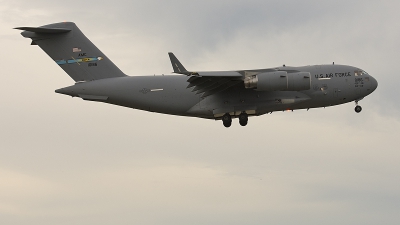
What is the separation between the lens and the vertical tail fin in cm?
3103

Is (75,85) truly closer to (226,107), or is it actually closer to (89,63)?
(89,63)

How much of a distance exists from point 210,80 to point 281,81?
2679 mm

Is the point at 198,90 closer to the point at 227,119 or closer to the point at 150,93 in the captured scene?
the point at 227,119

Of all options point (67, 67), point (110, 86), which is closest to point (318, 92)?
point (110, 86)

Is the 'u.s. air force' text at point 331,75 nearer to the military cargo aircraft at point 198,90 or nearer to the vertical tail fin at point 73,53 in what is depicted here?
the military cargo aircraft at point 198,90

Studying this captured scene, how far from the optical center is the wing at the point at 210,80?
28.3 m

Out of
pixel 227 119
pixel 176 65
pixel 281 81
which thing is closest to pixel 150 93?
pixel 176 65

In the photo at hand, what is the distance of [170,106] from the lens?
100 feet

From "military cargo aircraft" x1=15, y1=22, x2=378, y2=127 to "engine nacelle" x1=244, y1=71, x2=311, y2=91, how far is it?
22.1 inches

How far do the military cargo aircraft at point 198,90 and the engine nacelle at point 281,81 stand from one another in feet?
1.84

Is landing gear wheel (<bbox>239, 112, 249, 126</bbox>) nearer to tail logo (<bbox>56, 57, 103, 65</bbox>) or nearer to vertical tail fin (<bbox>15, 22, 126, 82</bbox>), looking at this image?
vertical tail fin (<bbox>15, 22, 126, 82</bbox>)

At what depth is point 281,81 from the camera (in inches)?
1132

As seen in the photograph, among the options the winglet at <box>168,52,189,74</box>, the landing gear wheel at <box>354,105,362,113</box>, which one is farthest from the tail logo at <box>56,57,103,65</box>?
the landing gear wheel at <box>354,105,362,113</box>

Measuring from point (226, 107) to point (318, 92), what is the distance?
3.64 metres
